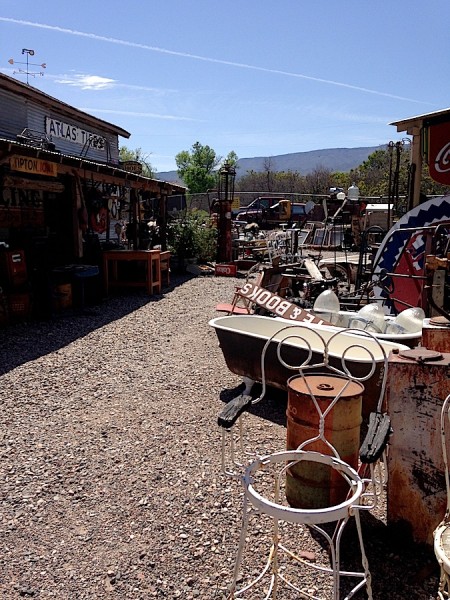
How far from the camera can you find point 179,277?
49.7ft

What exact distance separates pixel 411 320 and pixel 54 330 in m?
5.40

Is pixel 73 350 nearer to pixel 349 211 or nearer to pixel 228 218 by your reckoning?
pixel 228 218

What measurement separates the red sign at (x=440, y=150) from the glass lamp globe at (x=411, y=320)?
9.54ft

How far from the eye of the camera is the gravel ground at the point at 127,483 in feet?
→ 9.17

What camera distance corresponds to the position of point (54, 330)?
8.40 meters

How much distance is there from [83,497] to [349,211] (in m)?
23.2

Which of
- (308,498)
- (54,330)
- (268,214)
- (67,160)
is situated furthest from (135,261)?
(268,214)

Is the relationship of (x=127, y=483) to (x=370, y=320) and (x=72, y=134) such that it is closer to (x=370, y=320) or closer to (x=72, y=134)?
(x=370, y=320)

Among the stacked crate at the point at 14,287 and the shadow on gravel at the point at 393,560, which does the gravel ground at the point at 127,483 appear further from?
the stacked crate at the point at 14,287

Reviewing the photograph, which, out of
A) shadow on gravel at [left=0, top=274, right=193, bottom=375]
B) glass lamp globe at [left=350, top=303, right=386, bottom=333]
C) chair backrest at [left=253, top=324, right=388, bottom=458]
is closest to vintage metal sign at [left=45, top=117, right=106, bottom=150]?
shadow on gravel at [left=0, top=274, right=193, bottom=375]

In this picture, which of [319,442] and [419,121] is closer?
[319,442]

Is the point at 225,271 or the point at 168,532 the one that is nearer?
the point at 168,532

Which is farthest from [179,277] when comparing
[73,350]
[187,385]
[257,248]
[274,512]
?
[274,512]

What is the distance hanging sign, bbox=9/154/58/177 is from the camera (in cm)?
789
